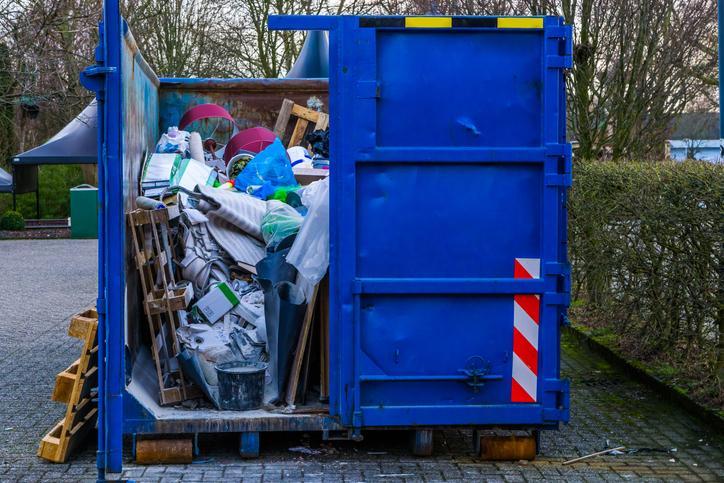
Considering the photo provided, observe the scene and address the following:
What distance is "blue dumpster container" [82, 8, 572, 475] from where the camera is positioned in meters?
5.65

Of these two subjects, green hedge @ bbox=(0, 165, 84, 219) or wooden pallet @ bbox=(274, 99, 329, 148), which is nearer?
wooden pallet @ bbox=(274, 99, 329, 148)

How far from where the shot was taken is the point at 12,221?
29.7m

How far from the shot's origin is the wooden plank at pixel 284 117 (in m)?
9.36

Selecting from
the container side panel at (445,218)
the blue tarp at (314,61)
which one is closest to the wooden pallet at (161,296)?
the container side panel at (445,218)

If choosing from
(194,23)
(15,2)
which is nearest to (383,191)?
Result: (15,2)

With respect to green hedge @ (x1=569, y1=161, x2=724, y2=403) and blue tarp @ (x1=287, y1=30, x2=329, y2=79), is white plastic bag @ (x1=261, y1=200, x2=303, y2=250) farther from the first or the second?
blue tarp @ (x1=287, y1=30, x2=329, y2=79)

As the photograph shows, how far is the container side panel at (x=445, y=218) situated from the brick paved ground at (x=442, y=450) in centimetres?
107

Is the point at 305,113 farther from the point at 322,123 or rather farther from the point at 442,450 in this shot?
the point at 442,450

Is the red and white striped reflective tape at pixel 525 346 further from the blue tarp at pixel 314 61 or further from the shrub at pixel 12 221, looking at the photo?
the shrub at pixel 12 221

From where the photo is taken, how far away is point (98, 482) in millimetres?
5352

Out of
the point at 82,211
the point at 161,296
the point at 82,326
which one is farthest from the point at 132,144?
the point at 82,211

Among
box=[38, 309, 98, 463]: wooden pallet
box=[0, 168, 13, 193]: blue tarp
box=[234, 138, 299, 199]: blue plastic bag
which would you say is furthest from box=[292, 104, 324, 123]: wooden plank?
box=[0, 168, 13, 193]: blue tarp

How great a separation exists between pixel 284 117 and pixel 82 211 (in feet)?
63.2

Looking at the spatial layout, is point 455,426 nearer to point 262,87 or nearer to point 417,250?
point 417,250
